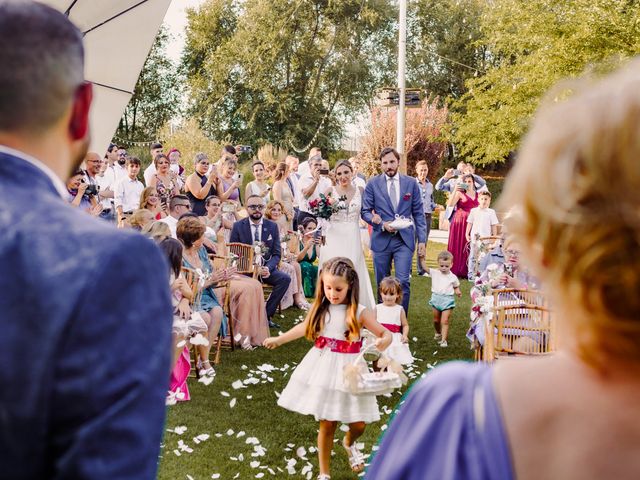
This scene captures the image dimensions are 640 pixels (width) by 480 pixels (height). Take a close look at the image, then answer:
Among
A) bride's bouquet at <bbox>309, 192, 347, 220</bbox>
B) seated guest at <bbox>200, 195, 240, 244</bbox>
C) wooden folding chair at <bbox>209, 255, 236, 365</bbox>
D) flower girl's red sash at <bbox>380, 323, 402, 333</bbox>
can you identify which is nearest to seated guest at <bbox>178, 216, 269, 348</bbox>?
wooden folding chair at <bbox>209, 255, 236, 365</bbox>

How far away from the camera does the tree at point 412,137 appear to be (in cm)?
3259

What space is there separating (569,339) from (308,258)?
34.6ft

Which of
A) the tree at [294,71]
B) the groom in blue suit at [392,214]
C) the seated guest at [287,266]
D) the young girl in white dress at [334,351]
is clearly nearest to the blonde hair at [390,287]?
the groom in blue suit at [392,214]

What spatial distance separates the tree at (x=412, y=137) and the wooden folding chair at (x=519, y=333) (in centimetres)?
2571

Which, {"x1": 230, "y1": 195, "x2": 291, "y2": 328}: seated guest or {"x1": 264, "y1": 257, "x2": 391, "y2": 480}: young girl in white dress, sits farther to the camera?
{"x1": 230, "y1": 195, "x2": 291, "y2": 328}: seated guest

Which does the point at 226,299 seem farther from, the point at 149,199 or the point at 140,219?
the point at 140,219

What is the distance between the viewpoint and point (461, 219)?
14211 mm

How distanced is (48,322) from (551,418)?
0.74m

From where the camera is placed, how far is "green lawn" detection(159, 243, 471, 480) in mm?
4871

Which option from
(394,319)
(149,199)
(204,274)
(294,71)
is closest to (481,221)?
(394,319)

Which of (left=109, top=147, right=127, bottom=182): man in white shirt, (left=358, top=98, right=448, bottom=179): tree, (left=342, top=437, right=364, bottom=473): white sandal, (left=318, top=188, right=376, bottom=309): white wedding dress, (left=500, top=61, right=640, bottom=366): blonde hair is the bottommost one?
(left=342, top=437, right=364, bottom=473): white sandal

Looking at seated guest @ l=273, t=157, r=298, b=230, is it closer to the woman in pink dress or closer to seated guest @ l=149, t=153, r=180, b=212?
seated guest @ l=149, t=153, r=180, b=212

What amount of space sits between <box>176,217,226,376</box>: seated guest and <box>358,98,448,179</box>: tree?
2455cm

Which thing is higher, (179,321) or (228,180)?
(228,180)
